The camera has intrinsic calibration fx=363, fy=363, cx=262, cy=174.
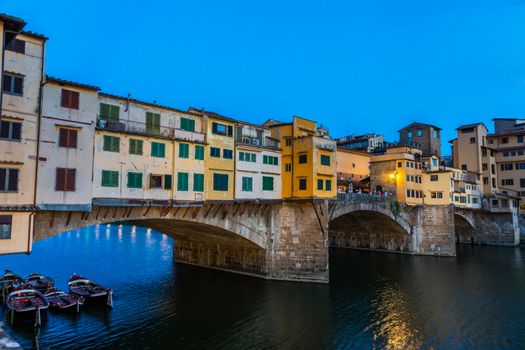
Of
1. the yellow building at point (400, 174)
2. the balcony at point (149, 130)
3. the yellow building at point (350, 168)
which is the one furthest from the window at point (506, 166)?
the balcony at point (149, 130)

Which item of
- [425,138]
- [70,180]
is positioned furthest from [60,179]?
[425,138]

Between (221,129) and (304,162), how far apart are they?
33.2 feet

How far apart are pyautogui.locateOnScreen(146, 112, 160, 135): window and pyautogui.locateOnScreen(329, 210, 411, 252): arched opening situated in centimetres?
3814

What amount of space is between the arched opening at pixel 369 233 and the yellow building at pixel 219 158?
30123 mm

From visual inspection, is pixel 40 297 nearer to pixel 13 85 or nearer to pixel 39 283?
pixel 39 283

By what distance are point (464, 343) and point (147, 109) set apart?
2944 centimetres

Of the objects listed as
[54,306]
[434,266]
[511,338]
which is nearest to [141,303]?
[54,306]

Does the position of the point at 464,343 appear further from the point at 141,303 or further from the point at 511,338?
the point at 141,303

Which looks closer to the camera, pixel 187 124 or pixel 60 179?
pixel 60 179

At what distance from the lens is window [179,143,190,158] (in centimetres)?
3156

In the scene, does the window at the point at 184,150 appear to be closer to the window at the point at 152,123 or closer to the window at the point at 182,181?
the window at the point at 182,181

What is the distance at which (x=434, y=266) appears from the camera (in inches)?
2060

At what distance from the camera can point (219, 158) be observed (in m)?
34.9

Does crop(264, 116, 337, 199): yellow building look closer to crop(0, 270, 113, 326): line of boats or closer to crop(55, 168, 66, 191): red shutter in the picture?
crop(0, 270, 113, 326): line of boats
